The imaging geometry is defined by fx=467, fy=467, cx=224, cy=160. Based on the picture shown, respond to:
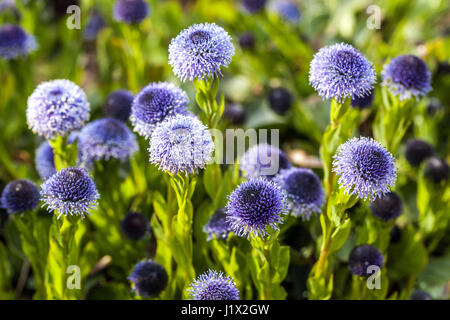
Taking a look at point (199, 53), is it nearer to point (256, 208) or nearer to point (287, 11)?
point (256, 208)

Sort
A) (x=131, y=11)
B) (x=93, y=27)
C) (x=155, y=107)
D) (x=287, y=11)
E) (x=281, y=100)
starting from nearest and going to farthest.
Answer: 1. (x=155, y=107)
2. (x=131, y=11)
3. (x=281, y=100)
4. (x=287, y=11)
5. (x=93, y=27)

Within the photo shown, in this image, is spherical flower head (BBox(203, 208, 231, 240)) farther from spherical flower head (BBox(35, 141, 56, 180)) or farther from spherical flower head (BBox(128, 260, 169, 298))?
spherical flower head (BBox(35, 141, 56, 180))

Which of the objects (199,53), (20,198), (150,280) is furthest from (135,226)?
(199,53)

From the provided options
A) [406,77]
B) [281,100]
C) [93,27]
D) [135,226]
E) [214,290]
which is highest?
[93,27]

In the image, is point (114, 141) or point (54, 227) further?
point (114, 141)
